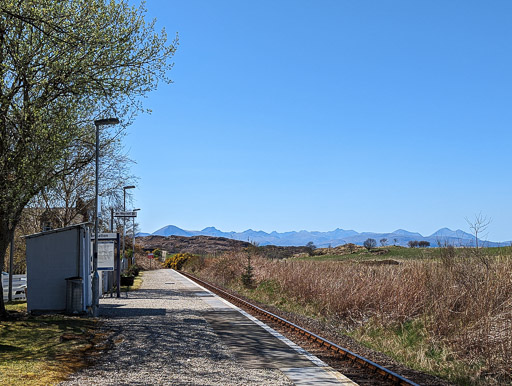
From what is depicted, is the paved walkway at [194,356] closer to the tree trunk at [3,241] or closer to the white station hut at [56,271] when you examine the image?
the white station hut at [56,271]

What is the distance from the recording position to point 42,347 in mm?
13047

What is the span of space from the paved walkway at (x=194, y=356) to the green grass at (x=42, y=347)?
1.90ft

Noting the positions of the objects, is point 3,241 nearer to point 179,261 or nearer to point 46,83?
point 46,83

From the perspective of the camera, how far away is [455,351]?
11.6 m

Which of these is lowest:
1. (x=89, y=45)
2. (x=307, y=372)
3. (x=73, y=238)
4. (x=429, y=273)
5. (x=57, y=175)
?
(x=307, y=372)

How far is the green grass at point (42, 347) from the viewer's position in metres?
10.2

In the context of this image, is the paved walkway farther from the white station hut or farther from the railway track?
the white station hut

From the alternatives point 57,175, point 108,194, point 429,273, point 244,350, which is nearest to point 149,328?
point 244,350

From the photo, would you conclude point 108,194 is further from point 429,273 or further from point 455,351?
point 455,351

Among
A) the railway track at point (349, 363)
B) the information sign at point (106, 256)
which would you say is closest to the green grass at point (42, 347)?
the information sign at point (106, 256)

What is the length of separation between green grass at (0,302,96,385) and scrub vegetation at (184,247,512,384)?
22.9 feet

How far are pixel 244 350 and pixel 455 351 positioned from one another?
4.65 m

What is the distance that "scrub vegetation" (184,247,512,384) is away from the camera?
10.8 m

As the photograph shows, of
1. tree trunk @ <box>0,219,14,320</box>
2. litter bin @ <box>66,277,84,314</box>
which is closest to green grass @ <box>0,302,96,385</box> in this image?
tree trunk @ <box>0,219,14,320</box>
